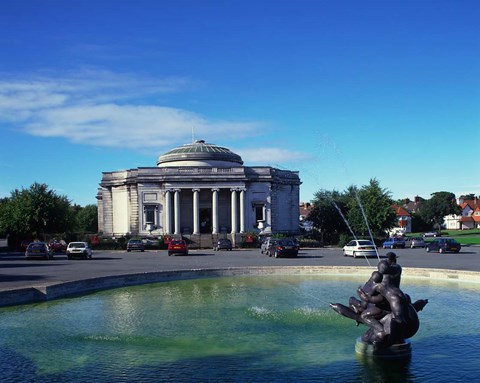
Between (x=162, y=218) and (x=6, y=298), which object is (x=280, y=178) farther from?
(x=6, y=298)

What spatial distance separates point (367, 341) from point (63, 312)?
34.1 feet

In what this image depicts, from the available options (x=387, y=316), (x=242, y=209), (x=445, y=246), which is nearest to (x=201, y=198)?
(x=242, y=209)

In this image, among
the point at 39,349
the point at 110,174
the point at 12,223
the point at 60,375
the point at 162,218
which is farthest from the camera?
the point at 110,174

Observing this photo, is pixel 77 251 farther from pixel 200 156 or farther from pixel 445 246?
pixel 200 156

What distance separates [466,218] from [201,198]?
394ft

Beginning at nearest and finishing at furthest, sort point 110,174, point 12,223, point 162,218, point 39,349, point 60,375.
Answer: point 60,375
point 39,349
point 12,223
point 162,218
point 110,174

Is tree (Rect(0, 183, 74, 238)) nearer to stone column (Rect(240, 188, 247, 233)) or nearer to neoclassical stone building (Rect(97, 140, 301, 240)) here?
neoclassical stone building (Rect(97, 140, 301, 240))

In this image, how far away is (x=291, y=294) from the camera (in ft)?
70.0

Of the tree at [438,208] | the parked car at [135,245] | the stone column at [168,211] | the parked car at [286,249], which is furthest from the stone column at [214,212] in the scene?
the tree at [438,208]

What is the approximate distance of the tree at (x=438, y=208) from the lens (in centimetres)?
15538

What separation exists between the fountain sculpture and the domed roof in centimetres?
7194

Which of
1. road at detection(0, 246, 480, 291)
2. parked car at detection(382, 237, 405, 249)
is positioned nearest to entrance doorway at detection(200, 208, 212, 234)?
parked car at detection(382, 237, 405, 249)

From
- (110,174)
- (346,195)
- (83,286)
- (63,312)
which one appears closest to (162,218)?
(110,174)

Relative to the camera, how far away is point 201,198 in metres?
81.9
